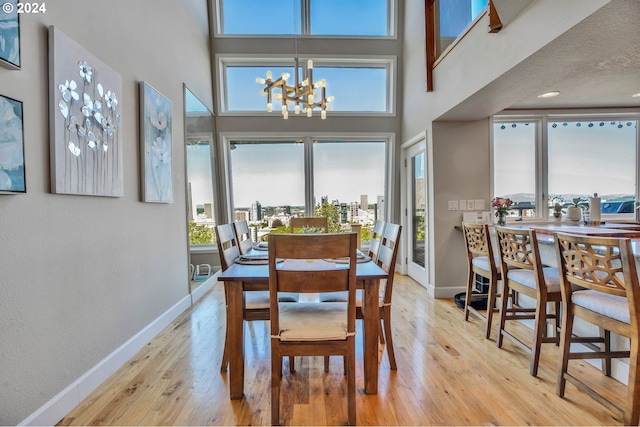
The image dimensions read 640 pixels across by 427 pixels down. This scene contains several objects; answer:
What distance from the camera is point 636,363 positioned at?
1.47 meters

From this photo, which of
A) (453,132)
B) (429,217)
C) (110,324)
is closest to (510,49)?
(453,132)

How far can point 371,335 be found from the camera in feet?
6.00

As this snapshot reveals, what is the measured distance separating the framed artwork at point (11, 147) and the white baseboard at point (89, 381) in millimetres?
1110

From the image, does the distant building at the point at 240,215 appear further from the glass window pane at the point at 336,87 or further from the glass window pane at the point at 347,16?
the glass window pane at the point at 347,16

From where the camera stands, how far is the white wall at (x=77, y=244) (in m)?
1.46

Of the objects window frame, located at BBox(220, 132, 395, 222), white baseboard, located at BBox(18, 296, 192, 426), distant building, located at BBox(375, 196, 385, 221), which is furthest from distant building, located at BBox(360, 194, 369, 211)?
white baseboard, located at BBox(18, 296, 192, 426)

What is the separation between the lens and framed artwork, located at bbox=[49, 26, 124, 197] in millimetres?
1666

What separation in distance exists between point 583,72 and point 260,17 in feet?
14.0

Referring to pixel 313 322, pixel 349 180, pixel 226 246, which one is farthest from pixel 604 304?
pixel 349 180

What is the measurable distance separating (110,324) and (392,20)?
17.4 ft

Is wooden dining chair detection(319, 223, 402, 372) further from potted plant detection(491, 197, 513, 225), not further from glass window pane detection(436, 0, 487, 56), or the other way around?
glass window pane detection(436, 0, 487, 56)

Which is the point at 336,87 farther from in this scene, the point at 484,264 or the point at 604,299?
the point at 604,299

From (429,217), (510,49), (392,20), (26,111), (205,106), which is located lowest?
(429,217)

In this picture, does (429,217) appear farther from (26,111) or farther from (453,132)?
(26,111)
